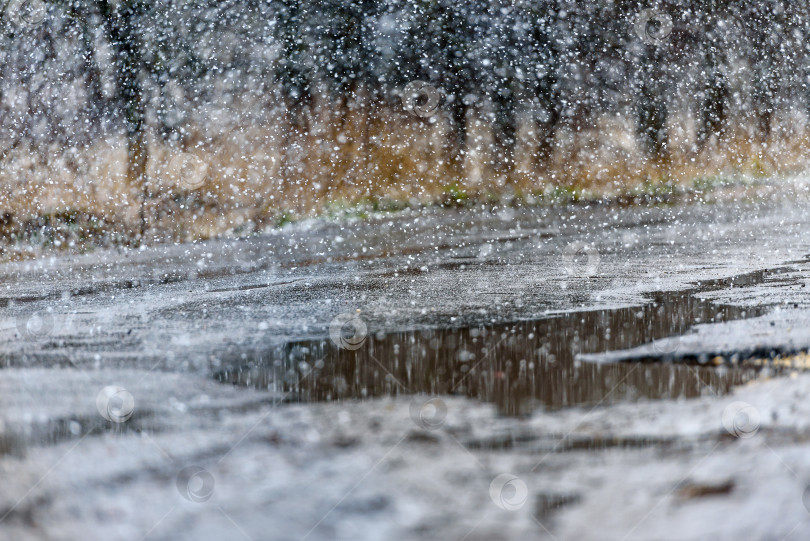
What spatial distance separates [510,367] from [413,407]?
0.56 meters

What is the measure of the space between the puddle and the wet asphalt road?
0.05 feet

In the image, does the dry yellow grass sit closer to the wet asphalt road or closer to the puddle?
the wet asphalt road

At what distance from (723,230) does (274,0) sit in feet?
15.9

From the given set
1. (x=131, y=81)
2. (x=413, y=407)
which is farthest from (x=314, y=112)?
(x=413, y=407)

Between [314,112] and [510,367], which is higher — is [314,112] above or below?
above

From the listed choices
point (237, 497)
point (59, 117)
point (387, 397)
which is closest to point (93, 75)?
point (59, 117)

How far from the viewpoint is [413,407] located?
239cm

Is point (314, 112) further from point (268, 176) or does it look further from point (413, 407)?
point (413, 407)

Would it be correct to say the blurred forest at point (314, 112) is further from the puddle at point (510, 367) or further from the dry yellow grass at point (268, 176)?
the puddle at point (510, 367)

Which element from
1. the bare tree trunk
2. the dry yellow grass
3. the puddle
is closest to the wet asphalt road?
the puddle

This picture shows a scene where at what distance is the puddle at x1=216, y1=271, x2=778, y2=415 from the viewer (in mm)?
2508

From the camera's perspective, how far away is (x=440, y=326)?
358cm

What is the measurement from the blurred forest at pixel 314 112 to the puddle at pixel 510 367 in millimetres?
4669

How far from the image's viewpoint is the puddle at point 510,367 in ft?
8.23
